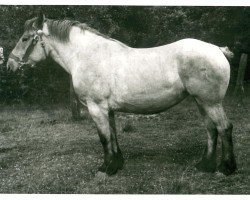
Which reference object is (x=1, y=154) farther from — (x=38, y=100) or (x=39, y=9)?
(x=39, y=9)

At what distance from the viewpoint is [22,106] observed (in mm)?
5238

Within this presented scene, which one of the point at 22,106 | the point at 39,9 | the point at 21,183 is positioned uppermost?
the point at 39,9

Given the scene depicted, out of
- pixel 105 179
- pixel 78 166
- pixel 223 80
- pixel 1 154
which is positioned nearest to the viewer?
pixel 223 80

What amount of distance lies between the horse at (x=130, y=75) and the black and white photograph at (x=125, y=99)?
0.05 feet

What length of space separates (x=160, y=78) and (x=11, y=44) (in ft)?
8.10

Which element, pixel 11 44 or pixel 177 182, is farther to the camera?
pixel 11 44

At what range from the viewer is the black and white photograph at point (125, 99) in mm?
4246

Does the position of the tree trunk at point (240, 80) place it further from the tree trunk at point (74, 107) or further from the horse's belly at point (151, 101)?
the tree trunk at point (74, 107)

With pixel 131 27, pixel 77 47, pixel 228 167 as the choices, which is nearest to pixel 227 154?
pixel 228 167

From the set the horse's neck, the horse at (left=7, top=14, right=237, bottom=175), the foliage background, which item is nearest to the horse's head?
the horse at (left=7, top=14, right=237, bottom=175)

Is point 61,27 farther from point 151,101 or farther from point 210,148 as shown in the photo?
point 210,148

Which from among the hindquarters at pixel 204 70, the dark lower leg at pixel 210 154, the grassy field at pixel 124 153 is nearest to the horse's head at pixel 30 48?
the grassy field at pixel 124 153

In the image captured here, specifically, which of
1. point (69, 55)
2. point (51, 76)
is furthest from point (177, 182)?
Result: point (51, 76)

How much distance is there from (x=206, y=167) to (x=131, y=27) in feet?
7.66
